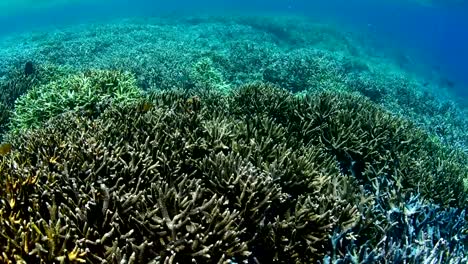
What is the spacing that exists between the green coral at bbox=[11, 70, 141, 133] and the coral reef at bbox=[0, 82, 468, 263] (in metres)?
1.67

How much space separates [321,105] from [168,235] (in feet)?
17.0

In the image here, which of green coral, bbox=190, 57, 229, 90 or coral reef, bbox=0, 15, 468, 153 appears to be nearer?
green coral, bbox=190, 57, 229, 90

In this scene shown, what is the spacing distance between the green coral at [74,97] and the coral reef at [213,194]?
65.9 inches

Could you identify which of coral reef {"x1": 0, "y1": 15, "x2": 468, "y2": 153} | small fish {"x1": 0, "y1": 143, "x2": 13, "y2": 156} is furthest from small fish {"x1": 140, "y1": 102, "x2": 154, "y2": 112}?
coral reef {"x1": 0, "y1": 15, "x2": 468, "y2": 153}

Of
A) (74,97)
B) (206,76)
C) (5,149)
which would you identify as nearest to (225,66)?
(206,76)

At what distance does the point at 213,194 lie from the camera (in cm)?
430

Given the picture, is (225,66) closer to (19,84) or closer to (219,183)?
(19,84)

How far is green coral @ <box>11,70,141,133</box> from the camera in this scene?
814cm

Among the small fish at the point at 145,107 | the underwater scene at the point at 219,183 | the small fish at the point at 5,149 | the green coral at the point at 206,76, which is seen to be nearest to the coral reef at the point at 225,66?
the green coral at the point at 206,76

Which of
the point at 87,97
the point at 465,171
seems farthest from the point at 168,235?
the point at 465,171

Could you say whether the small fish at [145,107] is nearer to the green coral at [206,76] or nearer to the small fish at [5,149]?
the small fish at [5,149]

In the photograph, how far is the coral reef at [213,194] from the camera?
3258 mm

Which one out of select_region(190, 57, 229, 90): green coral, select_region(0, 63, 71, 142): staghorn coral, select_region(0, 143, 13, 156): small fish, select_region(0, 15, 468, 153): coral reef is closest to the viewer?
select_region(0, 143, 13, 156): small fish

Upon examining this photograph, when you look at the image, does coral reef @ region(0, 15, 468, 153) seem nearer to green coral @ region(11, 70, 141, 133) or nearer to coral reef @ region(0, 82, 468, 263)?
green coral @ region(11, 70, 141, 133)
